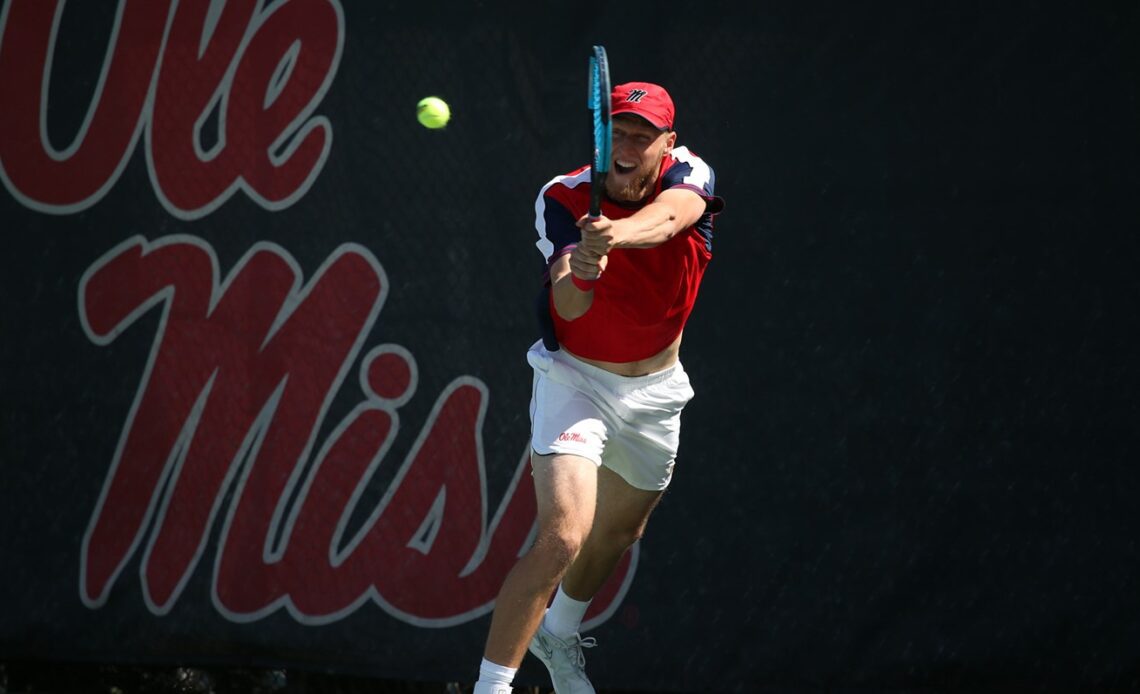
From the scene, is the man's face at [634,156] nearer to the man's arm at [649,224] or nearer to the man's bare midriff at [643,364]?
the man's arm at [649,224]

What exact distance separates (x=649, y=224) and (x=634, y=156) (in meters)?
0.33

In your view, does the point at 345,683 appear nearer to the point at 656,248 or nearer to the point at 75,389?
the point at 75,389

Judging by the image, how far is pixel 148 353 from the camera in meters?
4.86

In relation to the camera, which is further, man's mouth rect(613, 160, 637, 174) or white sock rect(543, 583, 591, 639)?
white sock rect(543, 583, 591, 639)

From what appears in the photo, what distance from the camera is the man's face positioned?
3.86 meters

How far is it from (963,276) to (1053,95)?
0.58 meters

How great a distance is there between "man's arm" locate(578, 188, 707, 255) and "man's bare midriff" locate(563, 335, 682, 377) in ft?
1.39

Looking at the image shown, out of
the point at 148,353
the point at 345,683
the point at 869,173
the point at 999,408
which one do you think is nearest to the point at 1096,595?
the point at 999,408

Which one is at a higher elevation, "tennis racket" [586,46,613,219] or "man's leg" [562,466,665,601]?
"tennis racket" [586,46,613,219]

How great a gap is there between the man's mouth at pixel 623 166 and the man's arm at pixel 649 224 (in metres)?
0.09

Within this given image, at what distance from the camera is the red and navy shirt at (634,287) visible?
4.01m

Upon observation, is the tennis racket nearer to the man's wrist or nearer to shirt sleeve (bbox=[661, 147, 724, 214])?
the man's wrist

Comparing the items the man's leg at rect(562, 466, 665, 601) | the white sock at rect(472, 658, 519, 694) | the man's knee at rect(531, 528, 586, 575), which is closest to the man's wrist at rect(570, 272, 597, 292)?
the man's knee at rect(531, 528, 586, 575)

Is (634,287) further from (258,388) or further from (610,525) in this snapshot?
(258,388)
